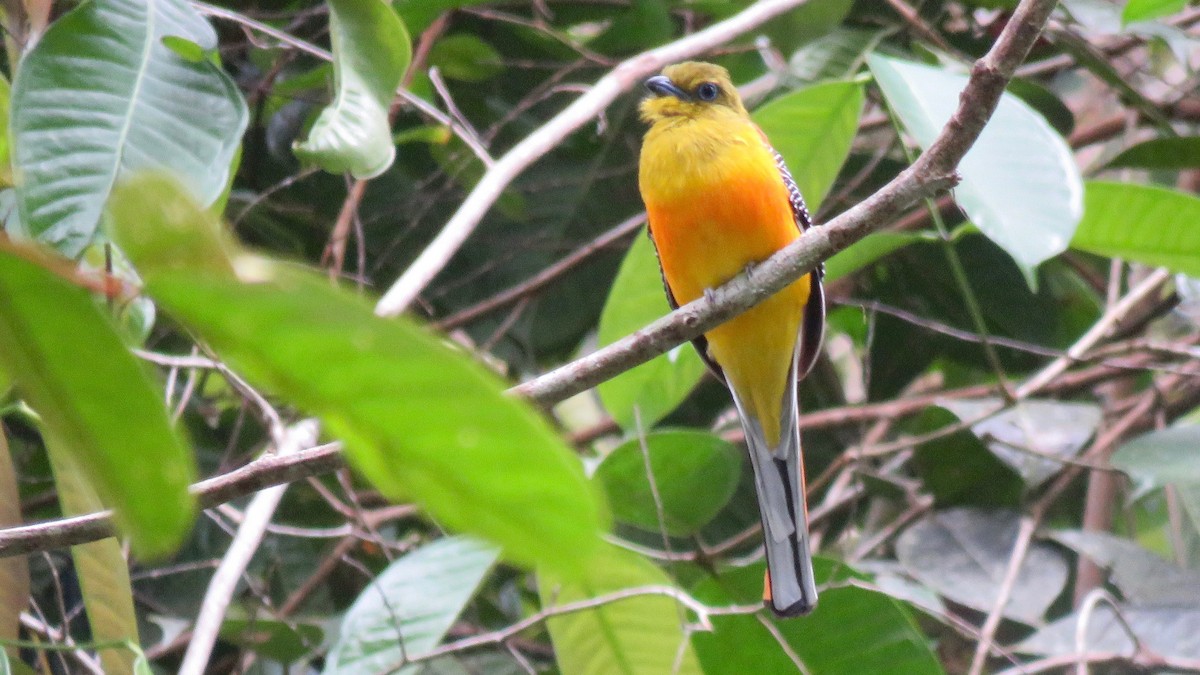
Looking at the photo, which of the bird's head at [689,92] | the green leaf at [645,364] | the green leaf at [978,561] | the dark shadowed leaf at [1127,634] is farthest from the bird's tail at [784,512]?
the bird's head at [689,92]

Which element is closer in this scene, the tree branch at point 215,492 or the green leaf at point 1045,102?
the tree branch at point 215,492

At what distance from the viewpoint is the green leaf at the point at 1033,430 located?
2997 mm

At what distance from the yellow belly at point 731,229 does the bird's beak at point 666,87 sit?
19 cm

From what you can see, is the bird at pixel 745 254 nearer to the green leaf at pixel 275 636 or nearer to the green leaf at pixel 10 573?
the green leaf at pixel 275 636

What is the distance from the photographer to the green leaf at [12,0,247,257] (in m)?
1.61

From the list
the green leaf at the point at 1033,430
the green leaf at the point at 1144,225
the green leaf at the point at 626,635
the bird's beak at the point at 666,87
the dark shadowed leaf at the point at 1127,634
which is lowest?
the dark shadowed leaf at the point at 1127,634

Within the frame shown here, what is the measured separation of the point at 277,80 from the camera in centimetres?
339

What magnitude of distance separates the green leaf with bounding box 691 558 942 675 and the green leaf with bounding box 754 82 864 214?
2.95 ft

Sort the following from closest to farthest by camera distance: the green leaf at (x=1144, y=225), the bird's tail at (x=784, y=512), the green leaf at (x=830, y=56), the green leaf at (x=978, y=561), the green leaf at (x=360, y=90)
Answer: the green leaf at (x=360, y=90) < the bird's tail at (x=784, y=512) < the green leaf at (x=1144, y=225) < the green leaf at (x=978, y=561) < the green leaf at (x=830, y=56)

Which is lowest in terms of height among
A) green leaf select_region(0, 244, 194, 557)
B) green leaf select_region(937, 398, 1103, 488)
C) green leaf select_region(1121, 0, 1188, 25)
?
green leaf select_region(937, 398, 1103, 488)

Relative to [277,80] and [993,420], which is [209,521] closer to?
[277,80]

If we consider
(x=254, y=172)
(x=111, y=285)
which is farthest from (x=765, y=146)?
(x=111, y=285)

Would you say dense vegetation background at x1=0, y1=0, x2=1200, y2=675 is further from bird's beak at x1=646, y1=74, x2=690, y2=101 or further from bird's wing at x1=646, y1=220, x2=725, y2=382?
bird's beak at x1=646, y1=74, x2=690, y2=101

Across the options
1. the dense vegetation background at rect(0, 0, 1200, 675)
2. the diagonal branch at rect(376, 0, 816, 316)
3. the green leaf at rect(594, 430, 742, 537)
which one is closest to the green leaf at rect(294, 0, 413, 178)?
the dense vegetation background at rect(0, 0, 1200, 675)
